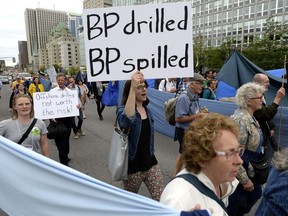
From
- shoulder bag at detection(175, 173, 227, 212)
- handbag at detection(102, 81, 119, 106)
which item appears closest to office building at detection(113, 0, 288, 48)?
handbag at detection(102, 81, 119, 106)

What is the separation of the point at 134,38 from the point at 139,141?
1.00m

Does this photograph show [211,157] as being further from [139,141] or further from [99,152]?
[99,152]

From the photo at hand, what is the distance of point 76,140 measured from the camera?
7324 millimetres

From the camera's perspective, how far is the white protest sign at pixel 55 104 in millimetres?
4637

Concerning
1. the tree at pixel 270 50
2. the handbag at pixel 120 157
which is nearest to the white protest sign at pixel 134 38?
the handbag at pixel 120 157

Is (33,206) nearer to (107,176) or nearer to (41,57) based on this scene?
(107,176)

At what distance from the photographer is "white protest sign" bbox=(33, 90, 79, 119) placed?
15.2 ft

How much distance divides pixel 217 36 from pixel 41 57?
140693 mm

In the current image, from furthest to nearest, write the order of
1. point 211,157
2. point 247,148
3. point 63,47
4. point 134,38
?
point 63,47 → point 247,148 → point 134,38 → point 211,157

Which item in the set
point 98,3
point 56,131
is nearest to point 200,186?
point 56,131

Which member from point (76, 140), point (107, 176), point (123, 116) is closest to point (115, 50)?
point (123, 116)

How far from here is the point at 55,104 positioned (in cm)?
486

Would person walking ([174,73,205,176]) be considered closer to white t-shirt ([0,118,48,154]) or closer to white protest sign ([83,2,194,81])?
white protest sign ([83,2,194,81])

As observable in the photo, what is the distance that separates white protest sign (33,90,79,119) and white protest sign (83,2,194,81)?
2443mm
